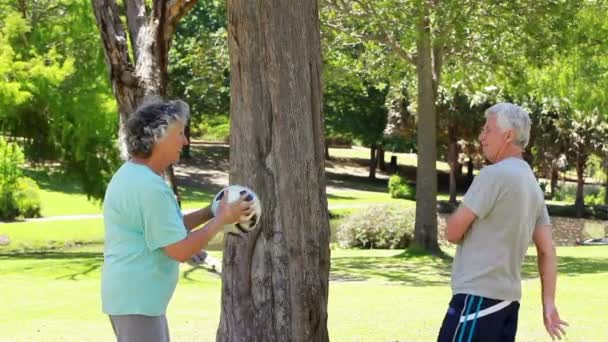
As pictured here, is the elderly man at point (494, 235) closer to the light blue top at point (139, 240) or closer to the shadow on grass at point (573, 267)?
the light blue top at point (139, 240)

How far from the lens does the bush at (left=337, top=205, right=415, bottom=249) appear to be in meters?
29.7

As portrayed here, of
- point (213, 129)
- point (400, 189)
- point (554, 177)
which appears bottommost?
point (400, 189)

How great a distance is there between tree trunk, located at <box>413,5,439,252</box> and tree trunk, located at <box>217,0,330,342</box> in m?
18.2

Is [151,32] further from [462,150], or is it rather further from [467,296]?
[462,150]

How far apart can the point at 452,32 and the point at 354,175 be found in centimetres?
4075

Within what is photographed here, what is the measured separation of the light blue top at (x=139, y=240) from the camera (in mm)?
4609

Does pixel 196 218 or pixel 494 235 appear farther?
pixel 494 235

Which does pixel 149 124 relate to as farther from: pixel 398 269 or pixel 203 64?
pixel 203 64

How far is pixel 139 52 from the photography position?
1234 centimetres

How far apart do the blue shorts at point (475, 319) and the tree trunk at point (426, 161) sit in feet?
64.7

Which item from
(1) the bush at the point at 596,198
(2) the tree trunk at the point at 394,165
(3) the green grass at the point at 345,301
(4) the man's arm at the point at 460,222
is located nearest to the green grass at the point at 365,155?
(2) the tree trunk at the point at 394,165

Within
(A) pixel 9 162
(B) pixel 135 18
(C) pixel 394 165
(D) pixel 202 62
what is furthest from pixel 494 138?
(C) pixel 394 165

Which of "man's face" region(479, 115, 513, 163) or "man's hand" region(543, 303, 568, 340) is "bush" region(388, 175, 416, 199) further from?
"man's face" region(479, 115, 513, 163)

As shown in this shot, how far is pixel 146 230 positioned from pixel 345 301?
10.4m
